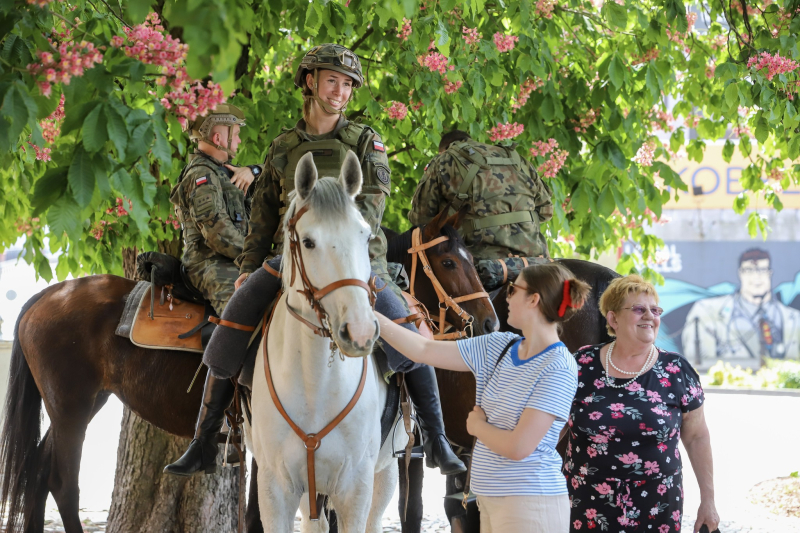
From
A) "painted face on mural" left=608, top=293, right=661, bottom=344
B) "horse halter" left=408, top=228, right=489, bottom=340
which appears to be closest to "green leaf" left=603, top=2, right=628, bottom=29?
"horse halter" left=408, top=228, right=489, bottom=340

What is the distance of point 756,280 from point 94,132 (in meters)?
22.2

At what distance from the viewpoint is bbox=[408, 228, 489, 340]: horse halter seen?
4.87m

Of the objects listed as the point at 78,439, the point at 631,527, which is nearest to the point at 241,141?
the point at 78,439

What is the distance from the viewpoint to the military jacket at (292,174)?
4051mm

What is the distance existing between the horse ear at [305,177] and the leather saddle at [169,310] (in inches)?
89.2

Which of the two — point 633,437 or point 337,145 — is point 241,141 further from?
point 633,437

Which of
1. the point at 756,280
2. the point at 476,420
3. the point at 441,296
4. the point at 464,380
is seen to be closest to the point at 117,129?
the point at 476,420

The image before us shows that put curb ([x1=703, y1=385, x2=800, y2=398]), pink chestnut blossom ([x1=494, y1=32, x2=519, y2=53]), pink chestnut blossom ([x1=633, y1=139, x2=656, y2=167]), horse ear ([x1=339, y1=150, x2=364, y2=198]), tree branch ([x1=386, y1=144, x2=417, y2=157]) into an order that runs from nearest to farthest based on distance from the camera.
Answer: horse ear ([x1=339, y1=150, x2=364, y2=198]), pink chestnut blossom ([x1=494, y1=32, x2=519, y2=53]), pink chestnut blossom ([x1=633, y1=139, x2=656, y2=167]), tree branch ([x1=386, y1=144, x2=417, y2=157]), curb ([x1=703, y1=385, x2=800, y2=398])

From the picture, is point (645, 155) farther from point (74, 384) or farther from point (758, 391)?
point (758, 391)

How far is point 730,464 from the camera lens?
10.2 metres

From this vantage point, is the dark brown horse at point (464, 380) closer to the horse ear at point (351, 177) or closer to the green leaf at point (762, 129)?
the green leaf at point (762, 129)

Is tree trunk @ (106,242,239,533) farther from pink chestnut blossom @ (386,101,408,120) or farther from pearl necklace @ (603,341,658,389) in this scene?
pearl necklace @ (603,341,658,389)

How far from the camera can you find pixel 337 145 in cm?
409

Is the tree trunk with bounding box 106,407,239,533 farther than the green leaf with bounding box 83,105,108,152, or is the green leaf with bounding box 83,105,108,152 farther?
the tree trunk with bounding box 106,407,239,533
